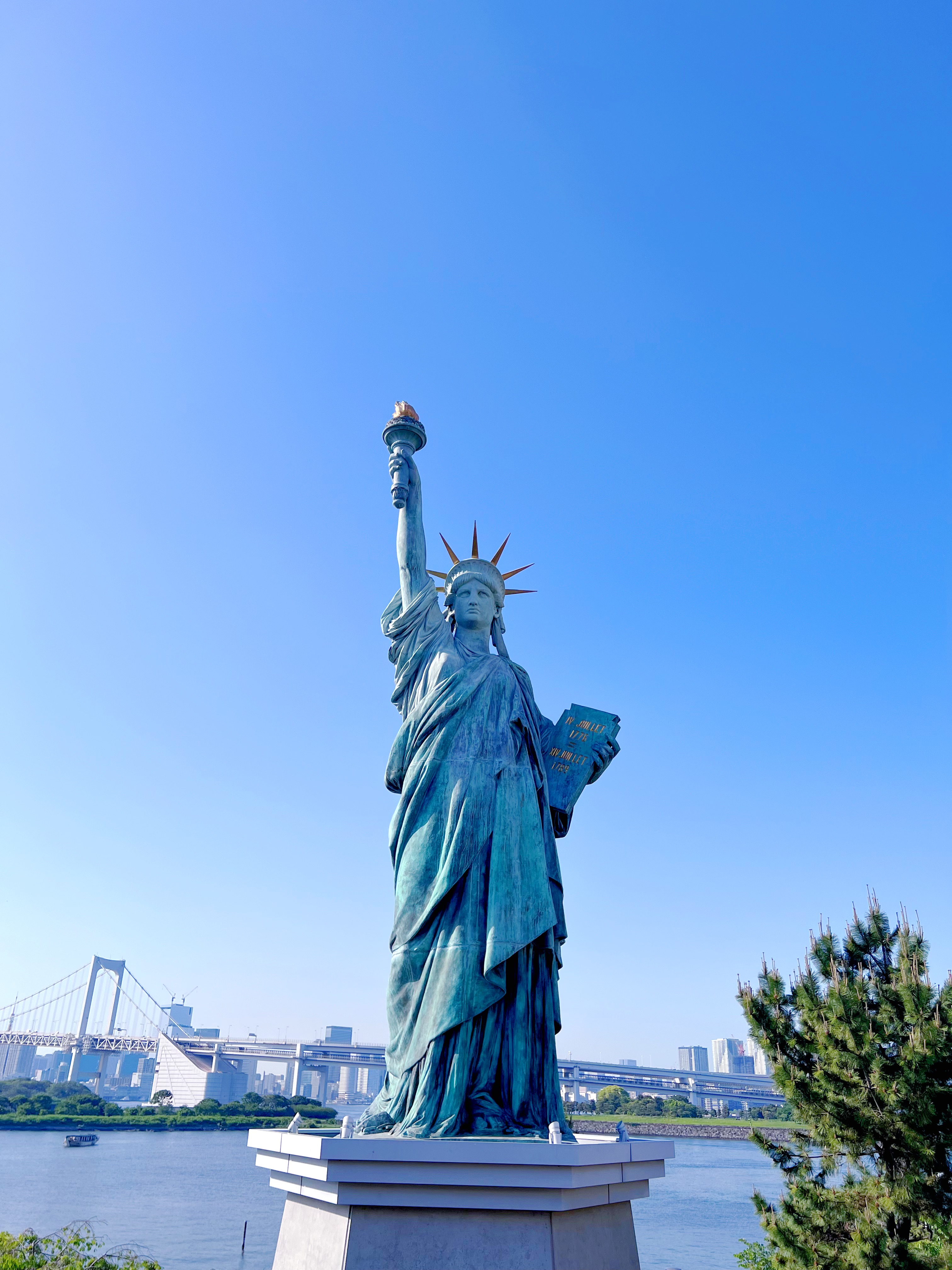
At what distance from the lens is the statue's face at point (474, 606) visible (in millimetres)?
7766

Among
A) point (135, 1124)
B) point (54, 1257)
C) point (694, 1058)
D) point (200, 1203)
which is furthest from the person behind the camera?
point (694, 1058)

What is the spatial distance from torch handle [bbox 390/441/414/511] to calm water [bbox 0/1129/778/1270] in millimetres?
12627

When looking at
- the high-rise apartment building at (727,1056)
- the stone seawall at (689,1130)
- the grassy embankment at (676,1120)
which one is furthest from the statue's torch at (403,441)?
the high-rise apartment building at (727,1056)

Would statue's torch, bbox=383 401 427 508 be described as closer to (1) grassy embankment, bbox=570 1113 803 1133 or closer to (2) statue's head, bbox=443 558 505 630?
(2) statue's head, bbox=443 558 505 630

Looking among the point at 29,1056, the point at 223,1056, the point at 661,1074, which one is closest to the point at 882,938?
the point at 661,1074

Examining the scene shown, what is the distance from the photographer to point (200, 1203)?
31531 millimetres

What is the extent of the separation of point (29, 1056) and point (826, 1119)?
484 ft

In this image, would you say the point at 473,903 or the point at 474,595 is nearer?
the point at 473,903

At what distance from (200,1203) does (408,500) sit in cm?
3270

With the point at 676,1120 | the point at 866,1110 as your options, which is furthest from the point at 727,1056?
the point at 866,1110

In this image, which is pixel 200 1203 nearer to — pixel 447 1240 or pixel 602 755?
pixel 602 755

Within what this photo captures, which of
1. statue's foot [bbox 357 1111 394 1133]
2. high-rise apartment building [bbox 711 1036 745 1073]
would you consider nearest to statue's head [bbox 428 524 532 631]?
statue's foot [bbox 357 1111 394 1133]

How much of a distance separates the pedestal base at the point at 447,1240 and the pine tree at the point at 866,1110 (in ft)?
15.4

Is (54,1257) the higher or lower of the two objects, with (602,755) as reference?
lower
